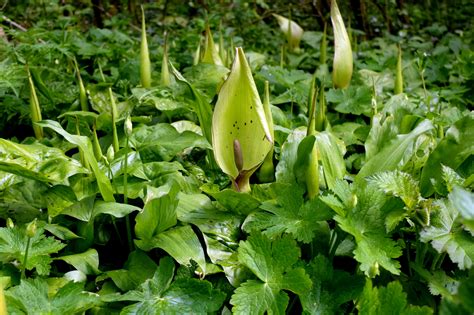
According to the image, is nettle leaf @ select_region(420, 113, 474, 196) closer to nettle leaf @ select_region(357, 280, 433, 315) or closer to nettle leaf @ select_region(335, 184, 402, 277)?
nettle leaf @ select_region(335, 184, 402, 277)

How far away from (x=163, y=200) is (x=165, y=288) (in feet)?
0.48

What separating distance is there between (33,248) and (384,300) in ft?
1.83

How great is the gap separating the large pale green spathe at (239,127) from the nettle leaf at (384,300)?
→ 0.36 metres

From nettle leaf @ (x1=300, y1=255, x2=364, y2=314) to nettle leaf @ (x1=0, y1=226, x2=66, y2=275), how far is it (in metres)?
0.41

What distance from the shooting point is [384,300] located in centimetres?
70

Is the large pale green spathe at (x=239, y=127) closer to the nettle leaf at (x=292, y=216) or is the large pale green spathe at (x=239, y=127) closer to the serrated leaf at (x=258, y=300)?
the nettle leaf at (x=292, y=216)

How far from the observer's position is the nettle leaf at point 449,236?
2.34 feet

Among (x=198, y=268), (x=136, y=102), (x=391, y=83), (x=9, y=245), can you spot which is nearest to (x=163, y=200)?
(x=198, y=268)

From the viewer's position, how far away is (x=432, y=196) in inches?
38.6

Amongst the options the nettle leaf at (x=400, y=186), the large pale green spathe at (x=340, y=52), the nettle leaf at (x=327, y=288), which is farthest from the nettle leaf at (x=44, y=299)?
the large pale green spathe at (x=340, y=52)

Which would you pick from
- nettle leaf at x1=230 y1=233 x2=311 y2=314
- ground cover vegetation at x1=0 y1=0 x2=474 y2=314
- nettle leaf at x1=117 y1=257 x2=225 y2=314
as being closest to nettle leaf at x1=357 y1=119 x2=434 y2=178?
ground cover vegetation at x1=0 y1=0 x2=474 y2=314

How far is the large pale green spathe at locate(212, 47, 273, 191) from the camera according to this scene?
955 millimetres

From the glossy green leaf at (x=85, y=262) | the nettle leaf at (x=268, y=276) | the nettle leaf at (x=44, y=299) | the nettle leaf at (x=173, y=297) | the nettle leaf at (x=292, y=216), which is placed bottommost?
the glossy green leaf at (x=85, y=262)

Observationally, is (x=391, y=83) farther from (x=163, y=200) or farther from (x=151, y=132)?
(x=163, y=200)
